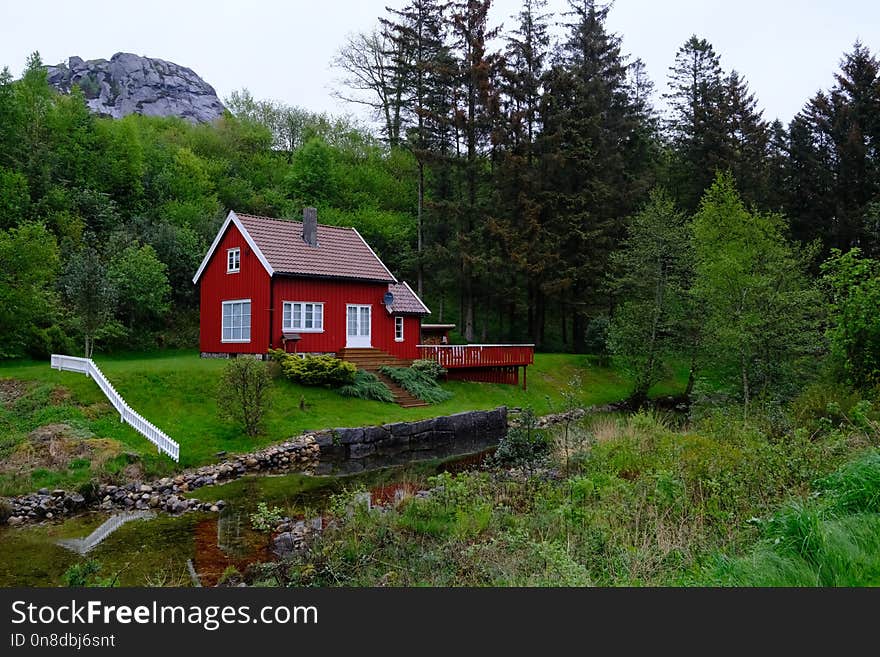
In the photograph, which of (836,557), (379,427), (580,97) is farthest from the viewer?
(580,97)

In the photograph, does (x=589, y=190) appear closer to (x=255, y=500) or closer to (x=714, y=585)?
(x=255, y=500)

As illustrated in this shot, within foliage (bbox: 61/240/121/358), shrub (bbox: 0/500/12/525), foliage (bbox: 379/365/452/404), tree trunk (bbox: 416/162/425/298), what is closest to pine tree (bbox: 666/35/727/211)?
tree trunk (bbox: 416/162/425/298)

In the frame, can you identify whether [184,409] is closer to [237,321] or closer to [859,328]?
[237,321]

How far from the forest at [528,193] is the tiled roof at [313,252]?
710 cm

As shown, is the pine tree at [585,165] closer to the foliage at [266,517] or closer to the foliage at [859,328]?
the foliage at [859,328]

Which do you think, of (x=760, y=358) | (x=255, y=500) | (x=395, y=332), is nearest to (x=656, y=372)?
(x=760, y=358)

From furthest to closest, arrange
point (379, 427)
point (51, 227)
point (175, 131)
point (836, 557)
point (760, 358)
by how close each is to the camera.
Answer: point (175, 131), point (51, 227), point (760, 358), point (379, 427), point (836, 557)

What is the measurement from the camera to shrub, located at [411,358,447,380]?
24.0 metres

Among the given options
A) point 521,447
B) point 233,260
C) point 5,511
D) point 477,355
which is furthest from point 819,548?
point 233,260

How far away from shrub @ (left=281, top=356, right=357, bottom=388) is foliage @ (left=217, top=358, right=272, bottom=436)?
3.92 metres

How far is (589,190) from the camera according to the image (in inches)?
1323

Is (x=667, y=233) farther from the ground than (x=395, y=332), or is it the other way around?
(x=667, y=233)

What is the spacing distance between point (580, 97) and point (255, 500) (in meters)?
28.1

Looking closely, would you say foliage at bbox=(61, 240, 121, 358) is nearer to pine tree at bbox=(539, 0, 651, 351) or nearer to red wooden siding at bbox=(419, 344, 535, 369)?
red wooden siding at bbox=(419, 344, 535, 369)
